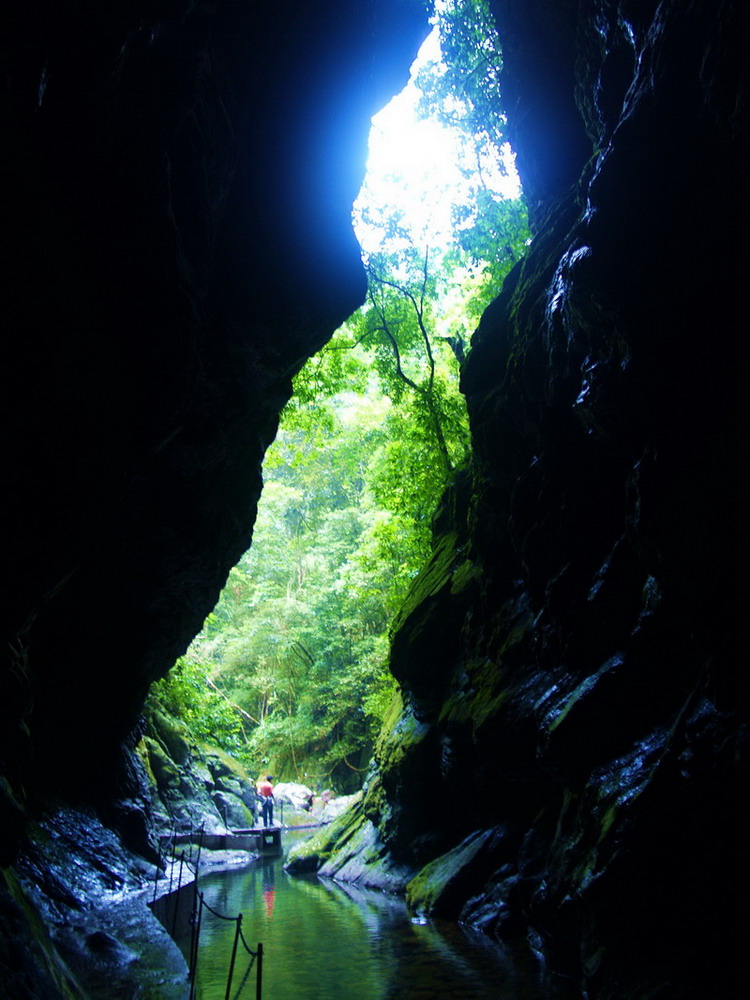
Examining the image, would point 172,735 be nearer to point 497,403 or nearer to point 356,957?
point 356,957

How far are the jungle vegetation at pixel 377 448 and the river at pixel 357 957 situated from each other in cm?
893

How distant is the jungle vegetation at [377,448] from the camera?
1520 centimetres

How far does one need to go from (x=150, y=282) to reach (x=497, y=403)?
7.40 metres

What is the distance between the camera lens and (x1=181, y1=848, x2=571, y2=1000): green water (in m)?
7.08

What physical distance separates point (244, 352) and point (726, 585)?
6957mm

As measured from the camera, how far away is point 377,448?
26.3 meters

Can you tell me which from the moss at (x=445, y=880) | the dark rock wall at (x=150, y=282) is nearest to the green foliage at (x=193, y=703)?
the dark rock wall at (x=150, y=282)

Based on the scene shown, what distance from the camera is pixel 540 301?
10.0 m

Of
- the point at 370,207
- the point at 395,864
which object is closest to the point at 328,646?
the point at 395,864

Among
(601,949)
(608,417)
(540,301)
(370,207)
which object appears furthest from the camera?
(370,207)

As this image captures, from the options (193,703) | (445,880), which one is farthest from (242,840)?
(445,880)

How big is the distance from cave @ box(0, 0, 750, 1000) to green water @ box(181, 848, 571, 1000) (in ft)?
2.38

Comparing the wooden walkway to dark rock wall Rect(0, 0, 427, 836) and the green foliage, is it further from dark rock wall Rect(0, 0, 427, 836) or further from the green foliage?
dark rock wall Rect(0, 0, 427, 836)

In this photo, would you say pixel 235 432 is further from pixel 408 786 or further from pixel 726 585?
pixel 408 786
